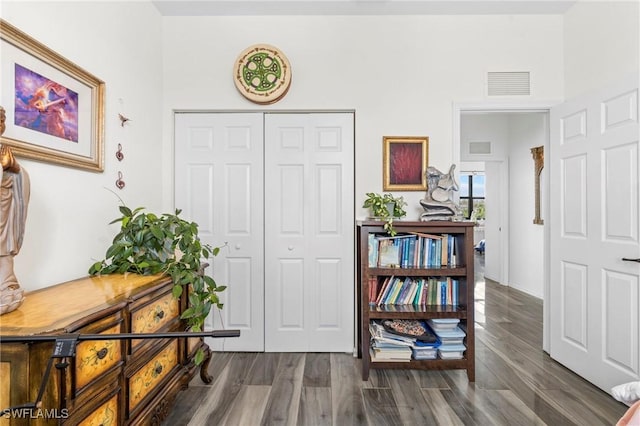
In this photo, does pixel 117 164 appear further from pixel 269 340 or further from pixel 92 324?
pixel 269 340

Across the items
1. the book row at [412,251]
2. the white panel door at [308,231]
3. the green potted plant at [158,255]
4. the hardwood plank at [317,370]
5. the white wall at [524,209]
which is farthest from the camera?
the white wall at [524,209]

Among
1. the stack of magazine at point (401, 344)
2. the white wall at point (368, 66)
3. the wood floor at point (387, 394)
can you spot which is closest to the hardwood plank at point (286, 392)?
the wood floor at point (387, 394)

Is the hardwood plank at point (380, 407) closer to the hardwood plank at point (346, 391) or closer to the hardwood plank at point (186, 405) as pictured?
the hardwood plank at point (346, 391)

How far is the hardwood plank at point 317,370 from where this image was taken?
7.43 feet

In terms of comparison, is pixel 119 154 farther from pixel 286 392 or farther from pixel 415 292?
pixel 415 292

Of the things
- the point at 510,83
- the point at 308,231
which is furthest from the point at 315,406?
the point at 510,83

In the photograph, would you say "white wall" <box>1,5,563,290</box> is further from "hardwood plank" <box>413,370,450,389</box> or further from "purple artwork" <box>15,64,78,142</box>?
"hardwood plank" <box>413,370,450,389</box>

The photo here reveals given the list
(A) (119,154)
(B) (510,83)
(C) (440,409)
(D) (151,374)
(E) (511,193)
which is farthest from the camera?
(E) (511,193)

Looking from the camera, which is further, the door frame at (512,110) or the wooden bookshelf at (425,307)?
the door frame at (512,110)

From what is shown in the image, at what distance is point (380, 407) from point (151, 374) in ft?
4.51

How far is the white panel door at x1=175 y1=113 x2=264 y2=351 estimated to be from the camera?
9.08ft

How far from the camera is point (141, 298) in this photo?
1.40 m

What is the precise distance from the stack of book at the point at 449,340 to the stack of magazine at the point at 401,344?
0.05 metres

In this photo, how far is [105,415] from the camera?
1.21m
